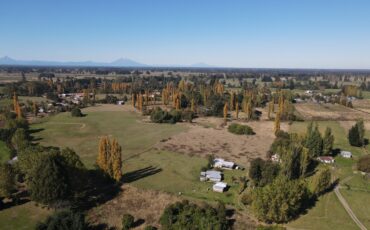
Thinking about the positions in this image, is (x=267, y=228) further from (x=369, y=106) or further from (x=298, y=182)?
(x=369, y=106)

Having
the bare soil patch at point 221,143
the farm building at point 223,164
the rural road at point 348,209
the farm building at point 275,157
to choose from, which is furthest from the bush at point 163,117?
the rural road at point 348,209

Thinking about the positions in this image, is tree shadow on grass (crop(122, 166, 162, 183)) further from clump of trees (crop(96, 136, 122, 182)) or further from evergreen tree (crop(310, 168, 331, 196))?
Answer: evergreen tree (crop(310, 168, 331, 196))

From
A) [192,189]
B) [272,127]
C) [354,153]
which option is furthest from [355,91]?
[192,189]

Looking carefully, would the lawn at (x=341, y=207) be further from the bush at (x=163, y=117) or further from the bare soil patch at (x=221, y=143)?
the bush at (x=163, y=117)

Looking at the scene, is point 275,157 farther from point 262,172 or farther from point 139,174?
point 139,174

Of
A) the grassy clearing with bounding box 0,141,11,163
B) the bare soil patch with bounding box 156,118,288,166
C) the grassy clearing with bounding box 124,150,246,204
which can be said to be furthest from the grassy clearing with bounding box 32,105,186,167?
the grassy clearing with bounding box 0,141,11,163
